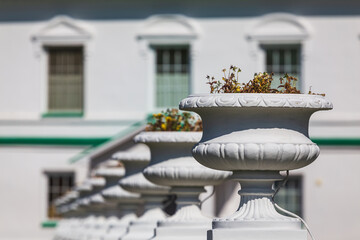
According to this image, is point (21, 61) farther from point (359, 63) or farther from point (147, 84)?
point (359, 63)

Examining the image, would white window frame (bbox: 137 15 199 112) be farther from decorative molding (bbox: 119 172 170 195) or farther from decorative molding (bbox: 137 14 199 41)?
decorative molding (bbox: 119 172 170 195)

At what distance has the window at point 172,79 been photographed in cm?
3541

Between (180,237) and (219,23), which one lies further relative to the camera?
(219,23)

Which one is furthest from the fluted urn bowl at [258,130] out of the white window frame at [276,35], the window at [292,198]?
the white window frame at [276,35]

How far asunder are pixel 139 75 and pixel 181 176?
902 inches

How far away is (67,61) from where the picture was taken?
119ft

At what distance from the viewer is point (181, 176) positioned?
41.3 ft

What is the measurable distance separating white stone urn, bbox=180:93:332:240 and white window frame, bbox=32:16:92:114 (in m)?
26.3

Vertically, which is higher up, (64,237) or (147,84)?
(147,84)

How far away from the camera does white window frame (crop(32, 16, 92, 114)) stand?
35875 mm

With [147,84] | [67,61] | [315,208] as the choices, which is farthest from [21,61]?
[315,208]

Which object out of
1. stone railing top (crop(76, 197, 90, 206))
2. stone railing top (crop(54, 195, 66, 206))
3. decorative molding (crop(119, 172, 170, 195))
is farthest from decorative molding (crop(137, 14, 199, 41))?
decorative molding (crop(119, 172, 170, 195))

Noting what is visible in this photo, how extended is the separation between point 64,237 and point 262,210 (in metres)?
16.9

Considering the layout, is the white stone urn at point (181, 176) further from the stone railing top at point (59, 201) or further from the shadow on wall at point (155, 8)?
the shadow on wall at point (155, 8)
